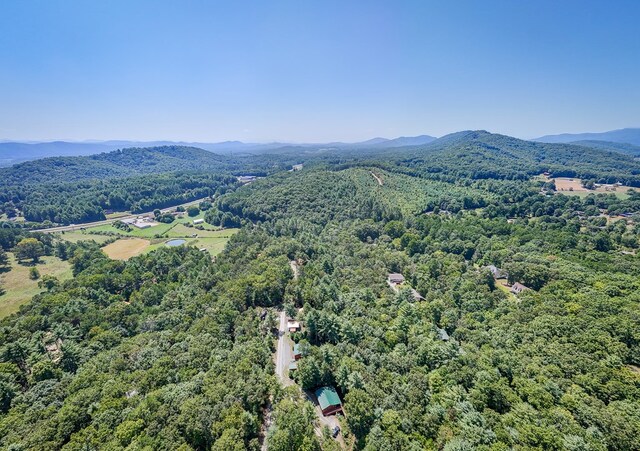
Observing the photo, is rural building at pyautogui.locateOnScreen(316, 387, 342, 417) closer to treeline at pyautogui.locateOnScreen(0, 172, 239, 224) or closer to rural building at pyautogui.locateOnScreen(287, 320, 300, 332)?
rural building at pyautogui.locateOnScreen(287, 320, 300, 332)

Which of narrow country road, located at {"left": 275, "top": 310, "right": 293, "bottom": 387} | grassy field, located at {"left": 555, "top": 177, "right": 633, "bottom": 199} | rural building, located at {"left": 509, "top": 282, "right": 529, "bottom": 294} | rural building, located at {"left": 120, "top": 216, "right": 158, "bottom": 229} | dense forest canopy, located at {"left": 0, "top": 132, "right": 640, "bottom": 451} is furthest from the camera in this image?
grassy field, located at {"left": 555, "top": 177, "right": 633, "bottom": 199}

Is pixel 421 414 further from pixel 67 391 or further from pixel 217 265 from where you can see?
pixel 217 265

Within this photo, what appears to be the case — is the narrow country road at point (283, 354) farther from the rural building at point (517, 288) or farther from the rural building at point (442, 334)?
the rural building at point (517, 288)

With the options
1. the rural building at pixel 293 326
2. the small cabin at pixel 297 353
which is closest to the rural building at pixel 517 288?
the rural building at pixel 293 326

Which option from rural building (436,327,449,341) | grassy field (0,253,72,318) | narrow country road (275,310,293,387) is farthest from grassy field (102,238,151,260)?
rural building (436,327,449,341)

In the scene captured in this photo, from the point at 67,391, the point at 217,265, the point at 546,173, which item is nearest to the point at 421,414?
the point at 67,391

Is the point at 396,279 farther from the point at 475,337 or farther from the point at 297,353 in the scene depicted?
the point at 297,353
